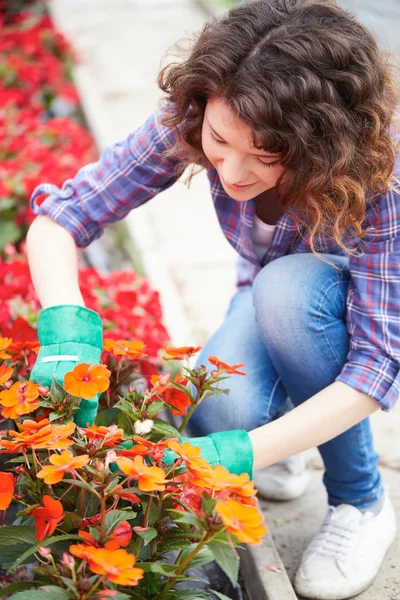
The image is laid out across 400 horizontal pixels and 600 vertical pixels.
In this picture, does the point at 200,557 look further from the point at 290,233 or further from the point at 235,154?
the point at 290,233

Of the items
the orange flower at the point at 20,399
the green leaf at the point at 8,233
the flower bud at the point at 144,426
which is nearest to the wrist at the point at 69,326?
the orange flower at the point at 20,399

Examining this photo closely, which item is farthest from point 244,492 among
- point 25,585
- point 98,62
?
point 98,62

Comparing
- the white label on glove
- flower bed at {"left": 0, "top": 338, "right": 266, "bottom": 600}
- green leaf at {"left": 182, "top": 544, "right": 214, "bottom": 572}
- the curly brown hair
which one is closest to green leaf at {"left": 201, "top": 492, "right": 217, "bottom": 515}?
flower bed at {"left": 0, "top": 338, "right": 266, "bottom": 600}

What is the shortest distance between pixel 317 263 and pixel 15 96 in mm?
2321

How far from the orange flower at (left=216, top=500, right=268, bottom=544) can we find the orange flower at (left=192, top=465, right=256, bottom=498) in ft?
0.07

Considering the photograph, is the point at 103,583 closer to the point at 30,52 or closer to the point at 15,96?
the point at 15,96

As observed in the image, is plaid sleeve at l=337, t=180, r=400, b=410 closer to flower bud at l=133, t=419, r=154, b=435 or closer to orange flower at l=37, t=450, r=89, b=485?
flower bud at l=133, t=419, r=154, b=435

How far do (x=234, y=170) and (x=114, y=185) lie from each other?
45 centimetres

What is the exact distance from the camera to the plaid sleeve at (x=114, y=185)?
1.71 meters

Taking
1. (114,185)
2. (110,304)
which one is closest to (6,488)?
(114,185)

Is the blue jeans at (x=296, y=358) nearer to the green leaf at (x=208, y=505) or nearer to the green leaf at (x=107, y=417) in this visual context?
the green leaf at (x=107, y=417)

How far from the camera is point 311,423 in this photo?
1430mm

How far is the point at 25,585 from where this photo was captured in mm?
1141

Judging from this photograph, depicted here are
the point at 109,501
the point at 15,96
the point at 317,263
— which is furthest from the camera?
the point at 15,96
